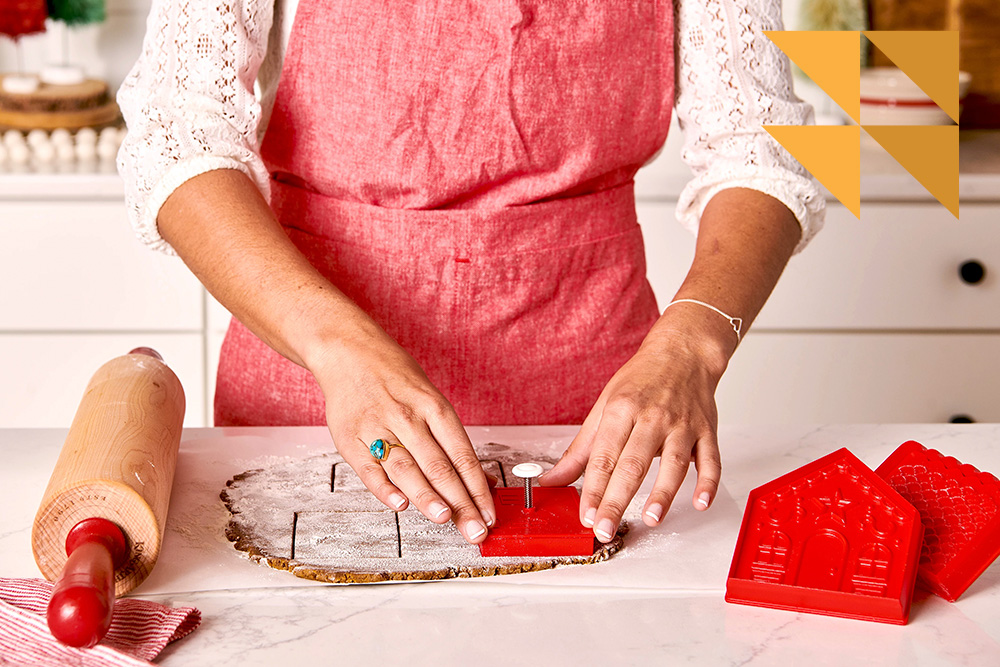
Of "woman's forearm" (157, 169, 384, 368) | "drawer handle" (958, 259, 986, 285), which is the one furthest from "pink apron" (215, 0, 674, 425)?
"drawer handle" (958, 259, 986, 285)

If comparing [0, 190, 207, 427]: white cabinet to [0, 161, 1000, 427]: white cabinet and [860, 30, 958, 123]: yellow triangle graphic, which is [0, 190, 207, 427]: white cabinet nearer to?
[0, 161, 1000, 427]: white cabinet

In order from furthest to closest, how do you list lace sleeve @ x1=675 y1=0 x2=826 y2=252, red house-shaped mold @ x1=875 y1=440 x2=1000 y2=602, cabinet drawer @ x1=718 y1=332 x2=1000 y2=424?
1. cabinet drawer @ x1=718 y1=332 x2=1000 y2=424
2. lace sleeve @ x1=675 y1=0 x2=826 y2=252
3. red house-shaped mold @ x1=875 y1=440 x2=1000 y2=602

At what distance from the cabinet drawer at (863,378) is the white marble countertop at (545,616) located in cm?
128

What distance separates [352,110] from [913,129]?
1.65 ft

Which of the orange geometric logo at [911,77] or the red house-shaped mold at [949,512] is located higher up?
the orange geometric logo at [911,77]

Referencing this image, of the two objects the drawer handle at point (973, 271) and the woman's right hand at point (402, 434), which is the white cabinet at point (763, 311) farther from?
the woman's right hand at point (402, 434)

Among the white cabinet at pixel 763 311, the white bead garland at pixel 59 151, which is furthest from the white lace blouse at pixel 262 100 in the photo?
the white bead garland at pixel 59 151

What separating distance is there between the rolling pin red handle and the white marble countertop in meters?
0.05

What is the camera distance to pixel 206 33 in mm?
915

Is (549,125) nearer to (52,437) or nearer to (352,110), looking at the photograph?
(352,110)

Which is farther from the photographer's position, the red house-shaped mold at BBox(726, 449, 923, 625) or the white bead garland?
the white bead garland

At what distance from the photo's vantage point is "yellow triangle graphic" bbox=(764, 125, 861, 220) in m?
0.80

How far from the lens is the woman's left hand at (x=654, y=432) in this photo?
2.42 ft

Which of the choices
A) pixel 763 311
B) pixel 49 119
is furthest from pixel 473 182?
pixel 49 119
